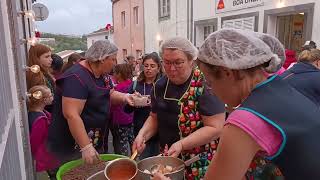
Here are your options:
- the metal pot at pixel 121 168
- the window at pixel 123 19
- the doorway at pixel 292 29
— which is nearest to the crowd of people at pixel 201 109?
the metal pot at pixel 121 168

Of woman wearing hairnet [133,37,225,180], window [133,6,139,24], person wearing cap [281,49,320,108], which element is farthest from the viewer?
window [133,6,139,24]

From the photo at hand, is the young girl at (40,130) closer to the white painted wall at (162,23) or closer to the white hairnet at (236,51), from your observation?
the white hairnet at (236,51)

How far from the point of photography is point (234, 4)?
8.65 metres

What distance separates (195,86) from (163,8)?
1196 cm

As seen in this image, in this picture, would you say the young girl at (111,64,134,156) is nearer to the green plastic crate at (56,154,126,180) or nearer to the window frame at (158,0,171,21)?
the green plastic crate at (56,154,126,180)

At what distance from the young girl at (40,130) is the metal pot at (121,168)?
101cm

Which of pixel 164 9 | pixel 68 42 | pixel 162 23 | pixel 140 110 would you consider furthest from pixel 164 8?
pixel 68 42

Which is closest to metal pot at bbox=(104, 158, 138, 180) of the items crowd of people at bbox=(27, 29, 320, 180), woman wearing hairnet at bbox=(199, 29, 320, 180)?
crowd of people at bbox=(27, 29, 320, 180)

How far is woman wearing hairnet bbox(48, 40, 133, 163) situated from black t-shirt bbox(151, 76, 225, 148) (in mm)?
511

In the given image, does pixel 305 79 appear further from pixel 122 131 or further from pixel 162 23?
pixel 162 23

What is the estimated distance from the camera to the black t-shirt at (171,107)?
1970 millimetres

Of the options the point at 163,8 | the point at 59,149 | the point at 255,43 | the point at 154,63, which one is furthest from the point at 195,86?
the point at 163,8

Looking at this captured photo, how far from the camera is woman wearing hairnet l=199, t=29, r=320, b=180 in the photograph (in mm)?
1038

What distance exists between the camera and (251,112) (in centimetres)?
105
